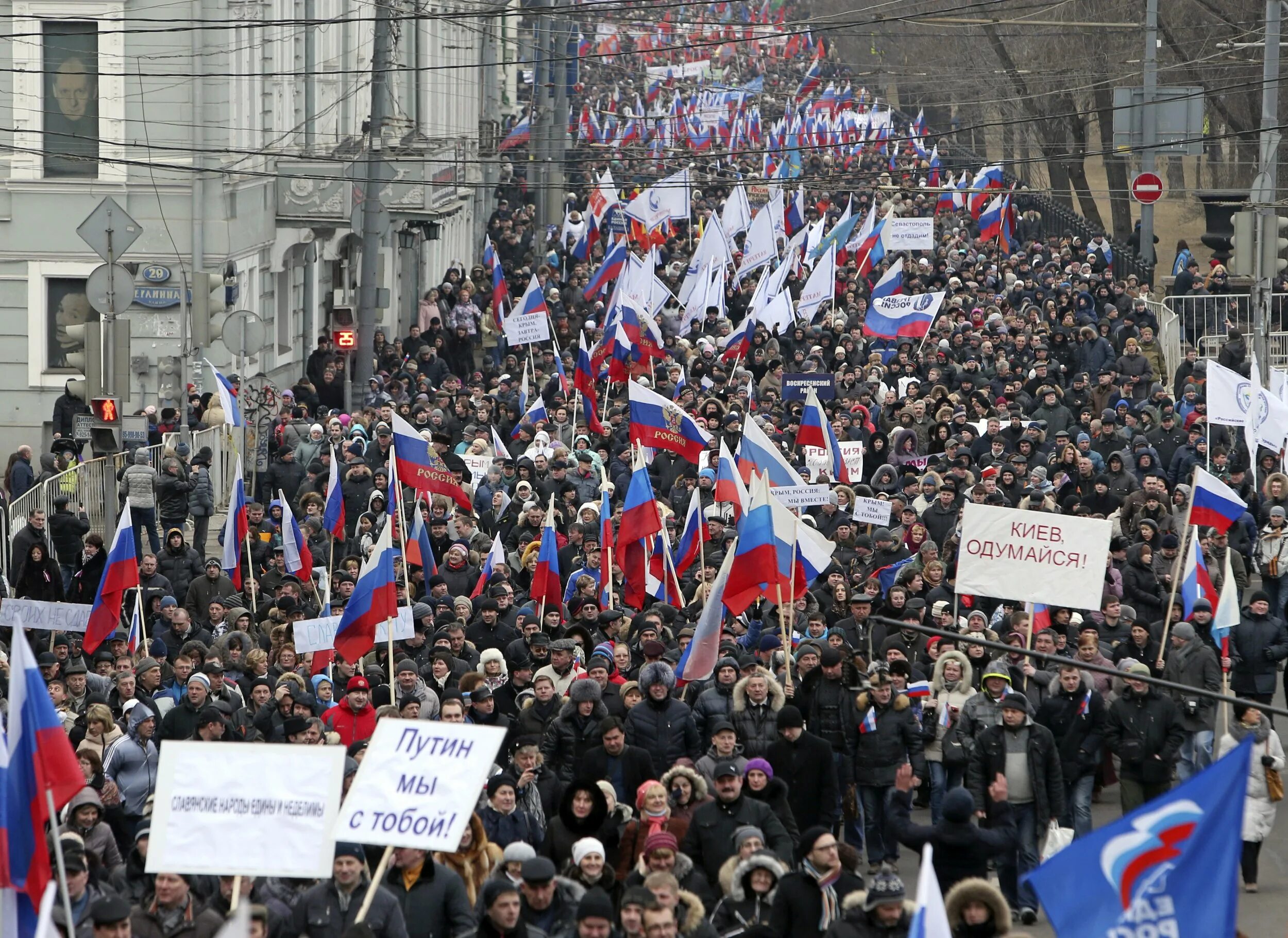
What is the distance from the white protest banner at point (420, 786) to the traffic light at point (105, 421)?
1157cm

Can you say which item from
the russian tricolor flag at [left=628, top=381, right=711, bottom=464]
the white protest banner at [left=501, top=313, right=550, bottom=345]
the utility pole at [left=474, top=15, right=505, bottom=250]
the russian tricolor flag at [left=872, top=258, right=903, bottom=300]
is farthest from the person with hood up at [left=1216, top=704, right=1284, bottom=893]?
the utility pole at [left=474, top=15, right=505, bottom=250]

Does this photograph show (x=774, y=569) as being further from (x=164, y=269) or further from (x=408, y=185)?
(x=408, y=185)

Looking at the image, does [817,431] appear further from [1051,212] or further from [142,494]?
[1051,212]

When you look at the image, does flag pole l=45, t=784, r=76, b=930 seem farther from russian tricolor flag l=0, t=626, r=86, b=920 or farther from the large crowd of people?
the large crowd of people

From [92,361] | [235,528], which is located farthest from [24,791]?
[92,361]

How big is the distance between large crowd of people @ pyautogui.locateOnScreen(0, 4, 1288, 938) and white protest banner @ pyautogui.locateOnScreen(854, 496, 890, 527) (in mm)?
152

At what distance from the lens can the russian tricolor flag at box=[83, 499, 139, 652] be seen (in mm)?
16750

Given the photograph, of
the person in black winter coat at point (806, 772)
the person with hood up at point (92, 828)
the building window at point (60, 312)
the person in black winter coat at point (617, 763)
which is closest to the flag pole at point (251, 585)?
the person in black winter coat at point (617, 763)

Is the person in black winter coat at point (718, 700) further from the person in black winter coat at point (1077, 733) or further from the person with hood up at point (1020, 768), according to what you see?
the person in black winter coat at point (1077, 733)

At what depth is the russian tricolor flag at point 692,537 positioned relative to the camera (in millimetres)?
18953

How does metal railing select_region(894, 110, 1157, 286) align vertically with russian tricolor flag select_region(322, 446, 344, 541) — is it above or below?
above

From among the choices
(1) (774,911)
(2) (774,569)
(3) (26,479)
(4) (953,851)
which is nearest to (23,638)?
(1) (774,911)

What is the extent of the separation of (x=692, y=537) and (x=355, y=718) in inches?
222

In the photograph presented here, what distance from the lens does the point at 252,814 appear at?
32.5 ft
